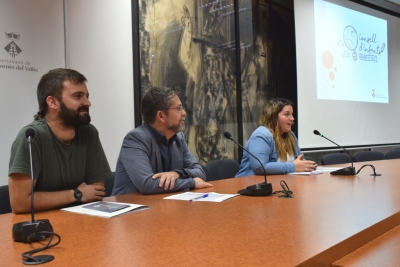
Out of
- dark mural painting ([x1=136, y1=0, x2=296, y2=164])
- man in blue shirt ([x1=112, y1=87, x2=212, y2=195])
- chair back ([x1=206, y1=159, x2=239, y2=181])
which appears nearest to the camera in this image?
man in blue shirt ([x1=112, y1=87, x2=212, y2=195])

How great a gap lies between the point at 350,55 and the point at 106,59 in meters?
3.77

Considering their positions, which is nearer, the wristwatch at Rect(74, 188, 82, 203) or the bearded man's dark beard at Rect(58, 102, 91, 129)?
the wristwatch at Rect(74, 188, 82, 203)

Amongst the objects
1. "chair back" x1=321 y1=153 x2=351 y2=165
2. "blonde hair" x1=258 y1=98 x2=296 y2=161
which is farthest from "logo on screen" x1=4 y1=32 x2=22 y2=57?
"chair back" x1=321 y1=153 x2=351 y2=165

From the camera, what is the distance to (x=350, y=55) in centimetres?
554

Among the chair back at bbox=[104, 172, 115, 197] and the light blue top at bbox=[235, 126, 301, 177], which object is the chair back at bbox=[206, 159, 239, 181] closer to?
the light blue top at bbox=[235, 126, 301, 177]

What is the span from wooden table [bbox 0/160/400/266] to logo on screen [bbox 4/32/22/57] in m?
1.67

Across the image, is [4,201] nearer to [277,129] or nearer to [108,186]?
[108,186]

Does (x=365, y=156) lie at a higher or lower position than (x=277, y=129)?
lower

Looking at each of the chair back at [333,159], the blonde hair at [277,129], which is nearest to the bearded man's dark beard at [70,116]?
the blonde hair at [277,129]

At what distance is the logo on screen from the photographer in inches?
108

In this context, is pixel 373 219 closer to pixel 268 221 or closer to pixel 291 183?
pixel 268 221

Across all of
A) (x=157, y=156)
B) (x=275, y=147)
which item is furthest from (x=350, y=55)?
(x=157, y=156)

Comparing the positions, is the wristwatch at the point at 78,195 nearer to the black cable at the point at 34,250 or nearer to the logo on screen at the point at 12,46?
the black cable at the point at 34,250

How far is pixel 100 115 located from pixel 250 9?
2518 mm
